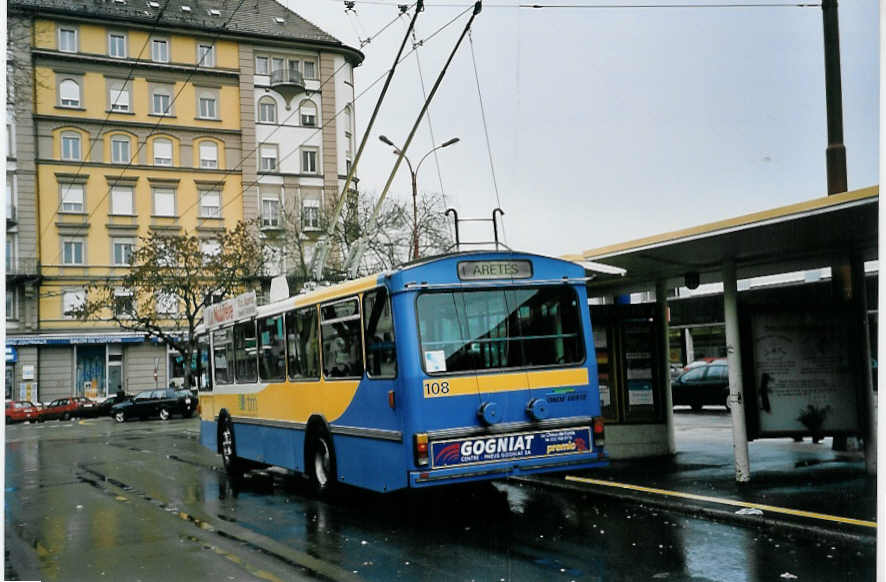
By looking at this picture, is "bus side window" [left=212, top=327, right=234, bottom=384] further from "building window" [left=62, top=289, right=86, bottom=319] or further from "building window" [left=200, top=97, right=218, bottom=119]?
"building window" [left=200, top=97, right=218, bottom=119]

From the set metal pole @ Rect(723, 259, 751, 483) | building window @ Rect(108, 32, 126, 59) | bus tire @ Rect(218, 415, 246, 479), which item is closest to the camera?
building window @ Rect(108, 32, 126, 59)

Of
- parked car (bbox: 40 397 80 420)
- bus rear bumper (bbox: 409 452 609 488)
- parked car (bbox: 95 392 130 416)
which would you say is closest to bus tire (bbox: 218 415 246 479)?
parked car (bbox: 95 392 130 416)

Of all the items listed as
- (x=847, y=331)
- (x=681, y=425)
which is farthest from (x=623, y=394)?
(x=681, y=425)

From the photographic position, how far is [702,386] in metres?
26.0

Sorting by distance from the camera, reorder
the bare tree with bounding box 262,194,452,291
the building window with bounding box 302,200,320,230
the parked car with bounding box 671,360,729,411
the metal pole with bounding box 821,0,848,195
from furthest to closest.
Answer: the parked car with bounding box 671,360,729,411 → the building window with bounding box 302,200,320,230 → the bare tree with bounding box 262,194,452,291 → the metal pole with bounding box 821,0,848,195

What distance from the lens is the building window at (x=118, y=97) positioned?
1007 centimetres

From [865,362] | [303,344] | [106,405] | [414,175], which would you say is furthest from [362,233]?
[865,362]

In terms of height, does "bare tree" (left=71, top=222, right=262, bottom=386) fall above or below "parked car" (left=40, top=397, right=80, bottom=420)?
above

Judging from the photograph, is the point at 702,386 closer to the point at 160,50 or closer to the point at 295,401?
the point at 295,401

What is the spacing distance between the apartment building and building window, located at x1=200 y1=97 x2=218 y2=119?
0.03 metres

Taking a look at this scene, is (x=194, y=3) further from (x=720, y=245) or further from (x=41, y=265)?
(x=720, y=245)

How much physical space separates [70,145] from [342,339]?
3516 mm

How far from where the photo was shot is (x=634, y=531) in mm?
8633

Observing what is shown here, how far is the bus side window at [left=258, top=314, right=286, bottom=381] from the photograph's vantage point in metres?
12.5
